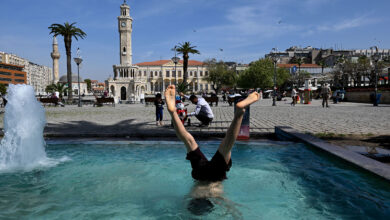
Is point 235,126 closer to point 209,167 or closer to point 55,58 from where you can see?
point 209,167

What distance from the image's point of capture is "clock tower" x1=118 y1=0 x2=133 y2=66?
63.9m

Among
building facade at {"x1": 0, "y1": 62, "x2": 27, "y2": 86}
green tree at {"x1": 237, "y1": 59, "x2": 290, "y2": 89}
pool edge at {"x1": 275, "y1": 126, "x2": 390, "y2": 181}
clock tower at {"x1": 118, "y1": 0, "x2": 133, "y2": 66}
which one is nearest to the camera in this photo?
pool edge at {"x1": 275, "y1": 126, "x2": 390, "y2": 181}

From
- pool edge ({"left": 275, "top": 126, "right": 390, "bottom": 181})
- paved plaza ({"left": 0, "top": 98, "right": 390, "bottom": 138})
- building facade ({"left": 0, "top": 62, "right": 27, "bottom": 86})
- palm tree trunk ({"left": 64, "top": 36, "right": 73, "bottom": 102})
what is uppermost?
building facade ({"left": 0, "top": 62, "right": 27, "bottom": 86})

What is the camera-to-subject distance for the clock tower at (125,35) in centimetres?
6391

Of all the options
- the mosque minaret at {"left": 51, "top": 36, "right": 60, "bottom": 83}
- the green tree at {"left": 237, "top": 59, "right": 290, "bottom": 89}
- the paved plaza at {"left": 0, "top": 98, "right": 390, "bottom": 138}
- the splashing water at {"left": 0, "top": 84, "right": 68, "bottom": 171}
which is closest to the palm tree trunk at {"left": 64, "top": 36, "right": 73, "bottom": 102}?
the paved plaza at {"left": 0, "top": 98, "right": 390, "bottom": 138}

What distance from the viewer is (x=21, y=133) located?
5539 mm

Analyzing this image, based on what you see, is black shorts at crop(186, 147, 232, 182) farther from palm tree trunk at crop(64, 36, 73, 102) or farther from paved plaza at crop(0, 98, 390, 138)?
palm tree trunk at crop(64, 36, 73, 102)

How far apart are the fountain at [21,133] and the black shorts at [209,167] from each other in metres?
3.69

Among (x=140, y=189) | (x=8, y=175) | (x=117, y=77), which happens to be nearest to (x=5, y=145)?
(x=8, y=175)

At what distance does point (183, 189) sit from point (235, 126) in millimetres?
1669

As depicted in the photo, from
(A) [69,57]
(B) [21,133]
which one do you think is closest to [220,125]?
(B) [21,133]

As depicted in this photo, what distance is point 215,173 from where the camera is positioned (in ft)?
11.3

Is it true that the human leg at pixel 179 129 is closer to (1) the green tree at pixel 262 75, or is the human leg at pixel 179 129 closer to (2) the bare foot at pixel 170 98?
(2) the bare foot at pixel 170 98

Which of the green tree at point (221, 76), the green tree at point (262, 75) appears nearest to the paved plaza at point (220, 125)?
the green tree at point (262, 75)
